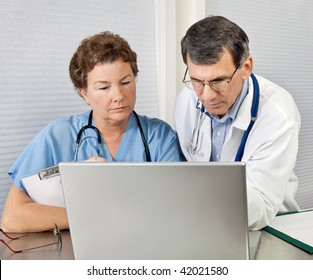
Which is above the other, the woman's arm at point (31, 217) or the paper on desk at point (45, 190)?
the paper on desk at point (45, 190)

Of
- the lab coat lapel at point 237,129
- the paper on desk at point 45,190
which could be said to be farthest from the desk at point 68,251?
the lab coat lapel at point 237,129

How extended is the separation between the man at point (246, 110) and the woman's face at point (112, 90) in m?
0.21

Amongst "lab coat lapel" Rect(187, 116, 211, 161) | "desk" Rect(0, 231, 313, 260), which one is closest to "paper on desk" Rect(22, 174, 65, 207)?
"desk" Rect(0, 231, 313, 260)

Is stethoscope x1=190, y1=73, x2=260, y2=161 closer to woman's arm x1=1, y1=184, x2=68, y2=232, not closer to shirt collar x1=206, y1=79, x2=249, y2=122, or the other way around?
shirt collar x1=206, y1=79, x2=249, y2=122

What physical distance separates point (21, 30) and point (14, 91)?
25 cm

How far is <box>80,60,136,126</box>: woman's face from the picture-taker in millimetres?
1419

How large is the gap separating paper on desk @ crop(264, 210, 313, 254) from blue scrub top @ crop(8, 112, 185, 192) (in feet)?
1.37

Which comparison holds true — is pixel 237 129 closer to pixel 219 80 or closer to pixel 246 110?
pixel 246 110

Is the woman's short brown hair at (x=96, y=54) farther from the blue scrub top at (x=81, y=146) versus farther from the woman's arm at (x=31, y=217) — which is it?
the woman's arm at (x=31, y=217)

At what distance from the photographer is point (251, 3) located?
8.27 feet

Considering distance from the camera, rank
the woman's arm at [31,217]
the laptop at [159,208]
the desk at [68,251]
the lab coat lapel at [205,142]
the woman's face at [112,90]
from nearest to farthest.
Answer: the laptop at [159,208] < the desk at [68,251] < the woman's arm at [31,217] < the woman's face at [112,90] < the lab coat lapel at [205,142]

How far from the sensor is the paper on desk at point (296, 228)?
45.1 inches

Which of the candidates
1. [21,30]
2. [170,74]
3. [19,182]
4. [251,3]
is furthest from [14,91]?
[251,3]

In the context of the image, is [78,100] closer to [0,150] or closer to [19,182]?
[0,150]
